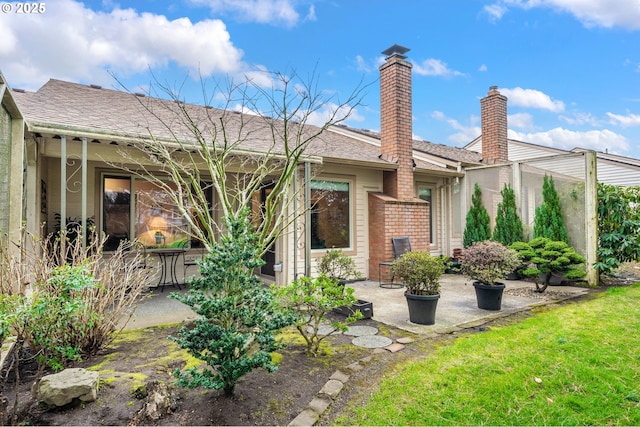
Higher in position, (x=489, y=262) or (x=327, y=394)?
(x=489, y=262)

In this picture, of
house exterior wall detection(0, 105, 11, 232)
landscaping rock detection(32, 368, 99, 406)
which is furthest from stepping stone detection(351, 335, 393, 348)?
house exterior wall detection(0, 105, 11, 232)

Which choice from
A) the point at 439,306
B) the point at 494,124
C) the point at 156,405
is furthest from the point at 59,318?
the point at 494,124

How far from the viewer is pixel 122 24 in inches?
225

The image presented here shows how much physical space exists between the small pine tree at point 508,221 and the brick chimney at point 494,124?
131 inches

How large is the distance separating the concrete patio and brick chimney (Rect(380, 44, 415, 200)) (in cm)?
268

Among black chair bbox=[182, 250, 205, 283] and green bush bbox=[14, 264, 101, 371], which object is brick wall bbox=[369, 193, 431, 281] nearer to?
black chair bbox=[182, 250, 205, 283]

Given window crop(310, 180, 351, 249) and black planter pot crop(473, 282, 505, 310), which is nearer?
black planter pot crop(473, 282, 505, 310)

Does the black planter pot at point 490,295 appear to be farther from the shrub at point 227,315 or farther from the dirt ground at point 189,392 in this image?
the shrub at point 227,315

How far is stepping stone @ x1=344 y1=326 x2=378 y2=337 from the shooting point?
4.37m

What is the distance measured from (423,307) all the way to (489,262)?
1.49 meters

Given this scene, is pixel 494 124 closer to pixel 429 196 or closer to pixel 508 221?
pixel 429 196

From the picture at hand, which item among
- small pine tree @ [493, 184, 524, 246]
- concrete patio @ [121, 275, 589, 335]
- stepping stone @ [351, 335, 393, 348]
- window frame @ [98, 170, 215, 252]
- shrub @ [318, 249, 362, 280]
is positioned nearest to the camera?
→ stepping stone @ [351, 335, 393, 348]

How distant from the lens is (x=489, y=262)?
5.26m

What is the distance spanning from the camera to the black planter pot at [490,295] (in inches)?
210
